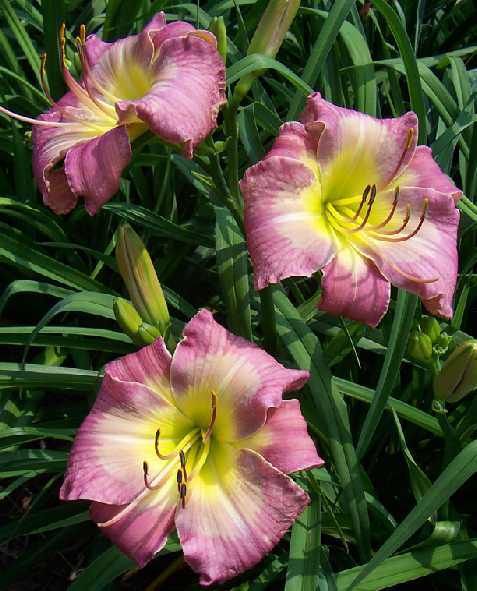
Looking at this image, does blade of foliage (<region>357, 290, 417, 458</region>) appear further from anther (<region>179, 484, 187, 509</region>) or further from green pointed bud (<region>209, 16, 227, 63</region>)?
green pointed bud (<region>209, 16, 227, 63</region>)

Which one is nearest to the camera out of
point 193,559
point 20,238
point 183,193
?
point 193,559

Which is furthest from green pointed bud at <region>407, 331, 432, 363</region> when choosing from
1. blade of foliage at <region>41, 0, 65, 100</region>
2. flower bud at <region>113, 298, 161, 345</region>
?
blade of foliage at <region>41, 0, 65, 100</region>

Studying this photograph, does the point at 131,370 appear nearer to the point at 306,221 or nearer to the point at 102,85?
the point at 306,221

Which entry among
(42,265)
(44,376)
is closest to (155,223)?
(42,265)

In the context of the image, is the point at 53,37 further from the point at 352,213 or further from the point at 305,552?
the point at 305,552

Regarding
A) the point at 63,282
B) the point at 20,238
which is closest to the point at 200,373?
the point at 63,282

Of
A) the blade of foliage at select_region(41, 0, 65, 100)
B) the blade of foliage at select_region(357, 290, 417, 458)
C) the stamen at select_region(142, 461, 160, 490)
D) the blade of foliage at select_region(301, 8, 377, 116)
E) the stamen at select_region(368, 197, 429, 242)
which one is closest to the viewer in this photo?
the stamen at select_region(142, 461, 160, 490)

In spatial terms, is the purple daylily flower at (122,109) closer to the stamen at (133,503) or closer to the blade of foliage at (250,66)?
the blade of foliage at (250,66)
